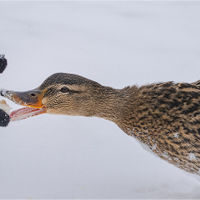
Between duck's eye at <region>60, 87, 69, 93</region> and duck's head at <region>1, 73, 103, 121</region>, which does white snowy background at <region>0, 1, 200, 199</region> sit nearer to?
duck's head at <region>1, 73, 103, 121</region>

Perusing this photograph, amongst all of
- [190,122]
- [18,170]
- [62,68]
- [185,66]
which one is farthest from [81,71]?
[190,122]

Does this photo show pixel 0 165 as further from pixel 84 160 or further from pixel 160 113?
pixel 160 113

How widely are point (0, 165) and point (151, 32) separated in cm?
383

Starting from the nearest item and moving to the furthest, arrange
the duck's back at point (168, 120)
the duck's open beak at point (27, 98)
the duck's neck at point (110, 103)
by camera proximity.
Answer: the duck's back at point (168, 120) → the duck's open beak at point (27, 98) → the duck's neck at point (110, 103)

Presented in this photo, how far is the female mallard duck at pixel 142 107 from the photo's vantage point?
272cm

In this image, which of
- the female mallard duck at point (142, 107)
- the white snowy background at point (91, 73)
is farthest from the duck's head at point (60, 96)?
the white snowy background at point (91, 73)

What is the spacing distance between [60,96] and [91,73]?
199 cm

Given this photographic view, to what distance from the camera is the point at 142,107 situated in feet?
9.50

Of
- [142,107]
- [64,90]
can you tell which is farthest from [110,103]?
[64,90]

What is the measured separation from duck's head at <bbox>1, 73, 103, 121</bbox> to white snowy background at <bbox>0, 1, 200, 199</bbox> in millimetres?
750

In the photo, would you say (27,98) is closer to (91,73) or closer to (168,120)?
(168,120)

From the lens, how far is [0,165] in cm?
335

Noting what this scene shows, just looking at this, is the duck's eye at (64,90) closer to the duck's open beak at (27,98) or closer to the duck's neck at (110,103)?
the duck's open beak at (27,98)

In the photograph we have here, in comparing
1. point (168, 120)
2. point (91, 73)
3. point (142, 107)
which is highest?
point (91, 73)
